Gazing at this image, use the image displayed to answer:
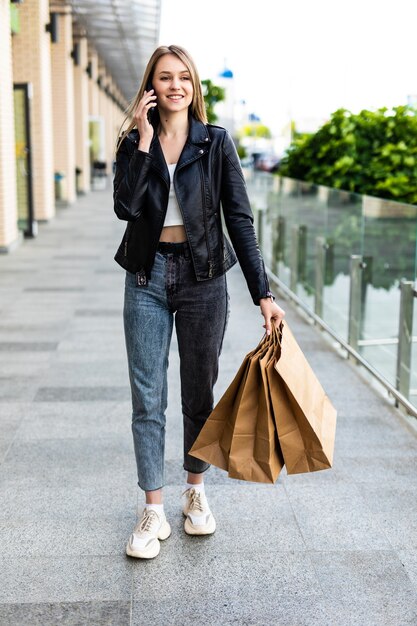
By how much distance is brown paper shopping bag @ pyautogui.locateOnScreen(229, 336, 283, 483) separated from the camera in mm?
2752

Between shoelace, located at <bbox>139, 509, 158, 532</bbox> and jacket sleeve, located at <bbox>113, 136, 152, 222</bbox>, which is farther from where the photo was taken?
shoelace, located at <bbox>139, 509, 158, 532</bbox>

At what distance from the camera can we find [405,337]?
4.80 meters

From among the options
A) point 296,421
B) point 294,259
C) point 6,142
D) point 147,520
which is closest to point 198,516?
point 147,520

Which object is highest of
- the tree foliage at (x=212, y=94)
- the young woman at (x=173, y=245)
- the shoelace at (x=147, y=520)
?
the tree foliage at (x=212, y=94)

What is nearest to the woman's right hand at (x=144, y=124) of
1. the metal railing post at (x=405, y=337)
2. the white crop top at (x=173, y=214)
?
the white crop top at (x=173, y=214)

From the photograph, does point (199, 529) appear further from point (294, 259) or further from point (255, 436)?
point (294, 259)

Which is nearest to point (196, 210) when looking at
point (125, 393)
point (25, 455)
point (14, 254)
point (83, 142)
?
point (25, 455)

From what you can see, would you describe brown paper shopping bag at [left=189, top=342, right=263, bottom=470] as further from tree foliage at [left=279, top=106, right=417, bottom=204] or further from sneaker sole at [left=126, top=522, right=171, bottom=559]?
tree foliage at [left=279, top=106, right=417, bottom=204]

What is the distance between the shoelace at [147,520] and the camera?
3041 mm

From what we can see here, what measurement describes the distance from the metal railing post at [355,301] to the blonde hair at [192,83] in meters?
3.08

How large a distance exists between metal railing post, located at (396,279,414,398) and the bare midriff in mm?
2149

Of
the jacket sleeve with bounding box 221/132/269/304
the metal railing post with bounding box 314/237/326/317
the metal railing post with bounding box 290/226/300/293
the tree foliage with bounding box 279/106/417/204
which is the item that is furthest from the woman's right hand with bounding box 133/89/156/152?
the metal railing post with bounding box 290/226/300/293

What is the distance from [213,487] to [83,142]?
2259 centimetres

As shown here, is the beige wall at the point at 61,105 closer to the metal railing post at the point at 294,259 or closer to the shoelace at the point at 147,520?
the metal railing post at the point at 294,259
